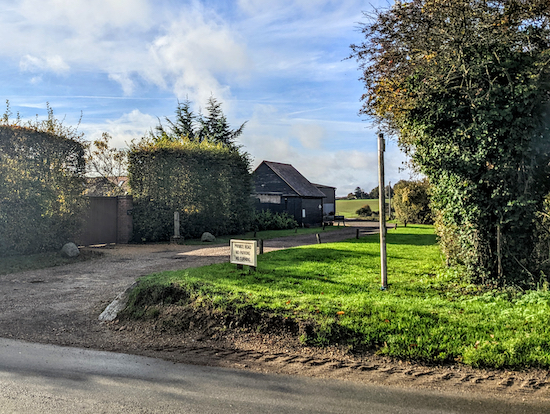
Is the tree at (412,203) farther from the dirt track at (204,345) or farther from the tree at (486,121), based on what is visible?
the dirt track at (204,345)

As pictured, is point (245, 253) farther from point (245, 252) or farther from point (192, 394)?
point (192, 394)

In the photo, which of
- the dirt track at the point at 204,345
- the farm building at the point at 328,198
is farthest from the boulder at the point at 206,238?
the farm building at the point at 328,198

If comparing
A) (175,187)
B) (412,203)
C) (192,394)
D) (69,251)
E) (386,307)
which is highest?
(175,187)

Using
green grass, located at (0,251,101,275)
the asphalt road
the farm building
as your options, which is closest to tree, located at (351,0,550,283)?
the asphalt road

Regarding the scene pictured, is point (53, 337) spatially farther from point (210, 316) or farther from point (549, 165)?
point (549, 165)

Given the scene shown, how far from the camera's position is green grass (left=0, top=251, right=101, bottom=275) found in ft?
40.8

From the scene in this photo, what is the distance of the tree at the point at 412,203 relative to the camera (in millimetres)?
33656

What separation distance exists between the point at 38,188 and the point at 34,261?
8.27ft

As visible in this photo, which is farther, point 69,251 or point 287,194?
point 287,194

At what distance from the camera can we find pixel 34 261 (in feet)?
43.9

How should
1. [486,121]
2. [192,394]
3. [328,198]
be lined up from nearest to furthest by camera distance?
[192,394]
[486,121]
[328,198]

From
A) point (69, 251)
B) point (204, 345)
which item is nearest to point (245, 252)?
point (204, 345)

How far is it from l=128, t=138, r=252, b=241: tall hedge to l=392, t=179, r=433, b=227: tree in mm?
17576

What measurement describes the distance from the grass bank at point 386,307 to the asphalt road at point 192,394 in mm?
1021
